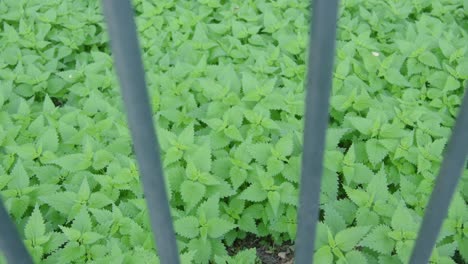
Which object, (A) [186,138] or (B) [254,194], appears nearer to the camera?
(B) [254,194]

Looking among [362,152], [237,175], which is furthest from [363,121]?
[237,175]

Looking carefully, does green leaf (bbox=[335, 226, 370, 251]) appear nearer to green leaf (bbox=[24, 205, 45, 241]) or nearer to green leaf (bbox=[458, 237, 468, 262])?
green leaf (bbox=[458, 237, 468, 262])

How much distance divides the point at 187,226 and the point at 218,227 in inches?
5.9

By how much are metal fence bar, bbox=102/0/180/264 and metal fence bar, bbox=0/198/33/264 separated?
0.78 feet

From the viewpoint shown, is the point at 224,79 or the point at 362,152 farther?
the point at 224,79

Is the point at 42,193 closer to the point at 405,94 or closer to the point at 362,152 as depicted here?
the point at 362,152

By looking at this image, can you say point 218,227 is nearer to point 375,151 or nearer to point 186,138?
point 186,138

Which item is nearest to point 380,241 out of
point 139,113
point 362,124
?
point 362,124

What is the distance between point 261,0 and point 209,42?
798mm

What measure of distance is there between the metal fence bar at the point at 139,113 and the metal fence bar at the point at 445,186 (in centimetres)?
50

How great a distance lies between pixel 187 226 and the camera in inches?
97.7

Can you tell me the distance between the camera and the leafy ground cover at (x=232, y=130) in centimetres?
247

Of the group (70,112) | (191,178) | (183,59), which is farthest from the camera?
(183,59)

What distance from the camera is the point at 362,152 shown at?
295 cm
